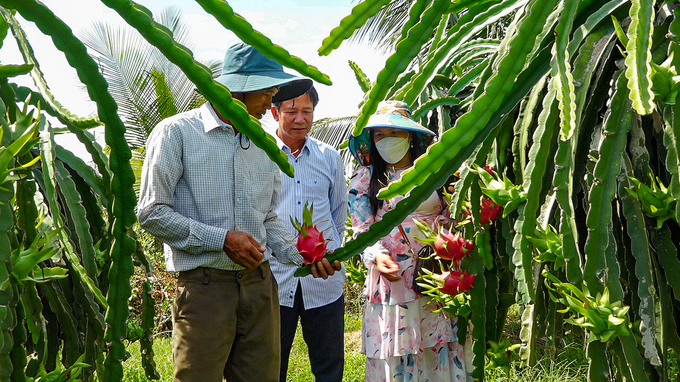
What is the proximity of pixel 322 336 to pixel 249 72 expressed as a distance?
1.32m

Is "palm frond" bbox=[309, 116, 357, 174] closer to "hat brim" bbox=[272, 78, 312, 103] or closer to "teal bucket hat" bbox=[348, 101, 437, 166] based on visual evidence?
"hat brim" bbox=[272, 78, 312, 103]

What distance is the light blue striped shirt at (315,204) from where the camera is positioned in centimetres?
295

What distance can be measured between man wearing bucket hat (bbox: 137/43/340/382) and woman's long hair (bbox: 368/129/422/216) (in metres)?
0.46

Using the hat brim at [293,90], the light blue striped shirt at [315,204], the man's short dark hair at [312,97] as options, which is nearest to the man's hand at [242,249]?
the light blue striped shirt at [315,204]

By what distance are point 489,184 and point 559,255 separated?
9.7 inches

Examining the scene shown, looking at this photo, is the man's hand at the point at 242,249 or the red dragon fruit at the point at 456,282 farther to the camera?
the man's hand at the point at 242,249

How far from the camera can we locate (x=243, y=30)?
1090mm

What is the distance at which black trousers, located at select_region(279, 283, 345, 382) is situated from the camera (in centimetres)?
296

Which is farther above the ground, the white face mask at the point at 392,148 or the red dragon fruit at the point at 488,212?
the white face mask at the point at 392,148

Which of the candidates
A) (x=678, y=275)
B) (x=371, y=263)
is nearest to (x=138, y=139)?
(x=371, y=263)

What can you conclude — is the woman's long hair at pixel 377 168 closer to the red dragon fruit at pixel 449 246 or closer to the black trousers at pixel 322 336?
the black trousers at pixel 322 336

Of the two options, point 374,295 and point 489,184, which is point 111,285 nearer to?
point 489,184

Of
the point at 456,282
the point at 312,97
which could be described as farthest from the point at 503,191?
the point at 312,97

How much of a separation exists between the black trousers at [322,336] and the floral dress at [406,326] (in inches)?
12.1
